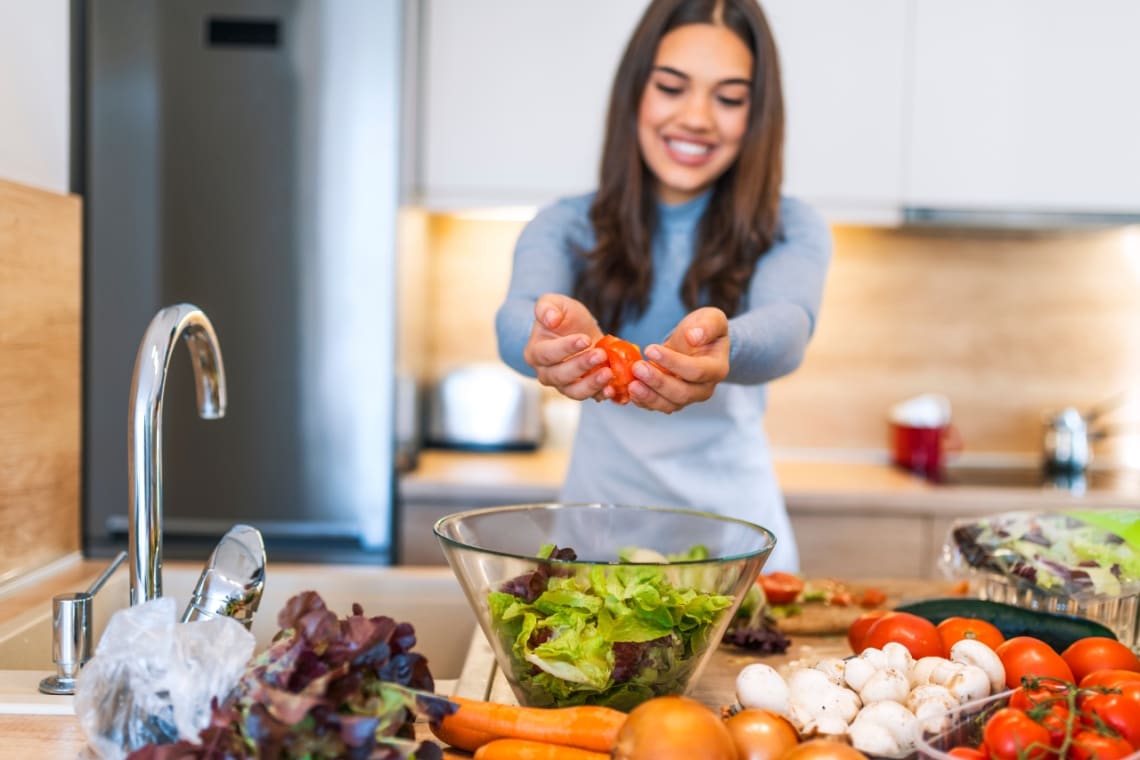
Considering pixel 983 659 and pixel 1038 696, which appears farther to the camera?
pixel 983 659

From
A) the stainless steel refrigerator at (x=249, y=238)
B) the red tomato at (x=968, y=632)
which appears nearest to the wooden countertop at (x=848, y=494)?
the stainless steel refrigerator at (x=249, y=238)

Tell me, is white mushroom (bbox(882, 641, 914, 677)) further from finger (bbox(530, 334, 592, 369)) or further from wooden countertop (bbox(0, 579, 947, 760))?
finger (bbox(530, 334, 592, 369))

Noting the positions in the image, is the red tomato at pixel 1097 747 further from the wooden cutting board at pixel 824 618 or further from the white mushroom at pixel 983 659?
the wooden cutting board at pixel 824 618

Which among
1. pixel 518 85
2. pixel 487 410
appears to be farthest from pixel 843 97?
pixel 487 410

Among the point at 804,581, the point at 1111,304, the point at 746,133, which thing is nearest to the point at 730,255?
the point at 746,133

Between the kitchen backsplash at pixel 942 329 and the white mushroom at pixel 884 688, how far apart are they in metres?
2.00

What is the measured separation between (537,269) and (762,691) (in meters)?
0.82

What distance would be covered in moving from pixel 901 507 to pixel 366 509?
1091mm

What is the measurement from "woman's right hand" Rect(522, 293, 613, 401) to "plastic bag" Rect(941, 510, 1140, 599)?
45 cm

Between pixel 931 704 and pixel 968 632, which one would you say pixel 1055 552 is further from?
pixel 931 704

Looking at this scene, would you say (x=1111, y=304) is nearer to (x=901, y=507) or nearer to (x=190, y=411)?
(x=901, y=507)

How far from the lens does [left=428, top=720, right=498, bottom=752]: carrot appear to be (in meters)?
0.85

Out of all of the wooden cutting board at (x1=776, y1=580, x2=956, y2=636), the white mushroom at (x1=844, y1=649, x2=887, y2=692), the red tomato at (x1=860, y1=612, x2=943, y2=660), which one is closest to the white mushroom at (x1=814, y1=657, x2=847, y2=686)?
the white mushroom at (x1=844, y1=649, x2=887, y2=692)

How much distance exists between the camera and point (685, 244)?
1746 millimetres
